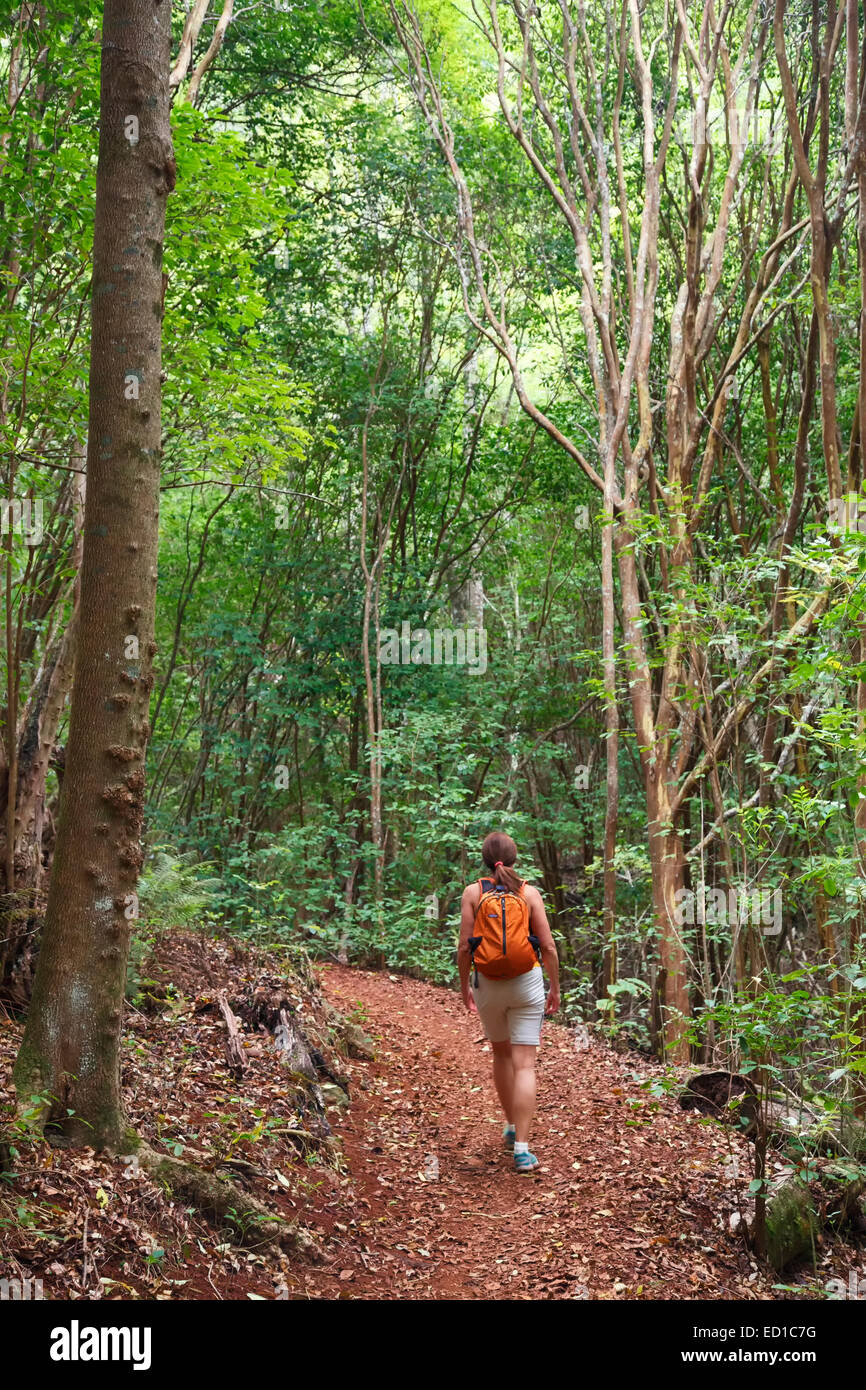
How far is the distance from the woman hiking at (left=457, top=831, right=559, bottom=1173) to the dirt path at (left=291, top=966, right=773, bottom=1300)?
0.47m

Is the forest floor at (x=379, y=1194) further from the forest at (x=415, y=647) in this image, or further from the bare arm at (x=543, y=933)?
the bare arm at (x=543, y=933)

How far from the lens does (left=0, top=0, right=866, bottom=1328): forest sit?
3.94 metres

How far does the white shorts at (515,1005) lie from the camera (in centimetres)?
544

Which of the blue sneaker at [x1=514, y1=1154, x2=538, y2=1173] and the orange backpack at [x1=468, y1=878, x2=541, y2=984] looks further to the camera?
the blue sneaker at [x1=514, y1=1154, x2=538, y2=1173]

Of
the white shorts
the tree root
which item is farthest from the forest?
the white shorts

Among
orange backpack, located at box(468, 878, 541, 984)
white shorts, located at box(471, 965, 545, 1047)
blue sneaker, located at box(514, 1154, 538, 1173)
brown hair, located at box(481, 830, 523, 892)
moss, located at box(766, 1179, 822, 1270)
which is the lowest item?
blue sneaker, located at box(514, 1154, 538, 1173)

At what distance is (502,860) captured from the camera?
5547 millimetres

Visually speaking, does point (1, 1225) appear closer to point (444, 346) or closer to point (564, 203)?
point (564, 203)

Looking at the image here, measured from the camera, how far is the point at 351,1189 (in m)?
4.98

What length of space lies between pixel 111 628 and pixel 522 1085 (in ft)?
11.0

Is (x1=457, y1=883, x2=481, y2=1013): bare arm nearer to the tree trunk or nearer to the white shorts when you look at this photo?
the white shorts

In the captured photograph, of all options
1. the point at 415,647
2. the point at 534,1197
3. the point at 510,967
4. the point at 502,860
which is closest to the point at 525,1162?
the point at 534,1197
